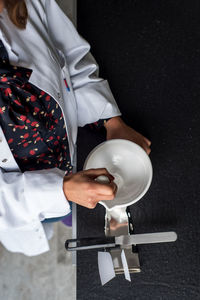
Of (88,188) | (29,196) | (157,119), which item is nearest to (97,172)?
(88,188)

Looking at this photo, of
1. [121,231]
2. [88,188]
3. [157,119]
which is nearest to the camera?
[88,188]

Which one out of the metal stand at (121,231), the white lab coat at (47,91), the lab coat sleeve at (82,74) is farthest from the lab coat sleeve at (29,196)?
the lab coat sleeve at (82,74)

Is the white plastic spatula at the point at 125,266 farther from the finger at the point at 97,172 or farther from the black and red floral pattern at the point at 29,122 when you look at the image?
the black and red floral pattern at the point at 29,122

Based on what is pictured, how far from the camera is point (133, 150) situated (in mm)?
742

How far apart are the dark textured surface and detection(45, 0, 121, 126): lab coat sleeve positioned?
61 millimetres

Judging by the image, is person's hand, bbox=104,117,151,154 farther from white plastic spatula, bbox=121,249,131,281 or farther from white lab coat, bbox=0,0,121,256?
white plastic spatula, bbox=121,249,131,281

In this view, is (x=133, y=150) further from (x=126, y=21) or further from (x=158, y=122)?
(x=126, y=21)

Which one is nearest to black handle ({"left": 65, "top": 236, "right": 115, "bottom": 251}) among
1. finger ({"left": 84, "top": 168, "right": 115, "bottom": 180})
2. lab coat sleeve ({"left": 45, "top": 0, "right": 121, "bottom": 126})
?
finger ({"left": 84, "top": 168, "right": 115, "bottom": 180})

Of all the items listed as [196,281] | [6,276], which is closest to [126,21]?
[196,281]

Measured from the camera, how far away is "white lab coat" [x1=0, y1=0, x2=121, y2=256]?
695 millimetres

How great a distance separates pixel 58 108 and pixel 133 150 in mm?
217

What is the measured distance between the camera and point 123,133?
0.84 m

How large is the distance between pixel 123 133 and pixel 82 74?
21 centimetres

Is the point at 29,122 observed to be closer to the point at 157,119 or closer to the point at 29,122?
the point at 29,122
